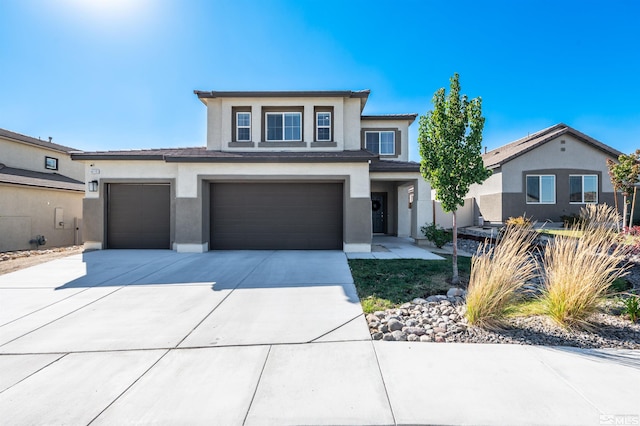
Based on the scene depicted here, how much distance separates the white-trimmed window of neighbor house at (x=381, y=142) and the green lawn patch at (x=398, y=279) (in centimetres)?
784

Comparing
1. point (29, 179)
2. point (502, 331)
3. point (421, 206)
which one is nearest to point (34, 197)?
point (29, 179)

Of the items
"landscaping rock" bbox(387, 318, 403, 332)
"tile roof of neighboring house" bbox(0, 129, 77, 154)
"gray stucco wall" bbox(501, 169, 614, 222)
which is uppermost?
"tile roof of neighboring house" bbox(0, 129, 77, 154)

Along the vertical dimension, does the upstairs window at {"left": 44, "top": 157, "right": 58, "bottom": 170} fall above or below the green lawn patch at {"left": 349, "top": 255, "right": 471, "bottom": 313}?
above

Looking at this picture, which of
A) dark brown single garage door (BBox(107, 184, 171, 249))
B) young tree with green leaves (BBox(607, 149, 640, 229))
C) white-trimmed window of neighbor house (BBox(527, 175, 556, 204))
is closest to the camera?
dark brown single garage door (BBox(107, 184, 171, 249))

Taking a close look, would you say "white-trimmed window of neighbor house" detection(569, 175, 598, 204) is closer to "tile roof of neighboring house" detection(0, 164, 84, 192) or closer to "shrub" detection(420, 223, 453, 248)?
"shrub" detection(420, 223, 453, 248)

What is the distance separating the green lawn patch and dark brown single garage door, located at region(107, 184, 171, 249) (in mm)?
7853

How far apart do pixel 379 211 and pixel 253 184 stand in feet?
27.1

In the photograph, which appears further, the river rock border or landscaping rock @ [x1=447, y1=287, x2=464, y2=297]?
landscaping rock @ [x1=447, y1=287, x2=464, y2=297]

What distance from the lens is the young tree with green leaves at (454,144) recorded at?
652 centimetres

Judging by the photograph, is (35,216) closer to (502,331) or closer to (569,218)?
(502,331)

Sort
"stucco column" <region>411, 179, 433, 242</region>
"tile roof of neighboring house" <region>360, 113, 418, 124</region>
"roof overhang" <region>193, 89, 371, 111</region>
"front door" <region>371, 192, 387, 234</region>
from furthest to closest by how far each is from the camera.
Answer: "front door" <region>371, 192, 387, 234</region> → "tile roof of neighboring house" <region>360, 113, 418, 124</region> → "stucco column" <region>411, 179, 433, 242</region> → "roof overhang" <region>193, 89, 371, 111</region>

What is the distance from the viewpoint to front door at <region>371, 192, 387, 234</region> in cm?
1678

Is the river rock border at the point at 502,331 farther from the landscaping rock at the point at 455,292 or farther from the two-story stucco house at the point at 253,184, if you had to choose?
the two-story stucco house at the point at 253,184

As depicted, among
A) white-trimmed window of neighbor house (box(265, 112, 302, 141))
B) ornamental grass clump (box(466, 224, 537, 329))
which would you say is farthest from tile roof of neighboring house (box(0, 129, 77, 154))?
ornamental grass clump (box(466, 224, 537, 329))
